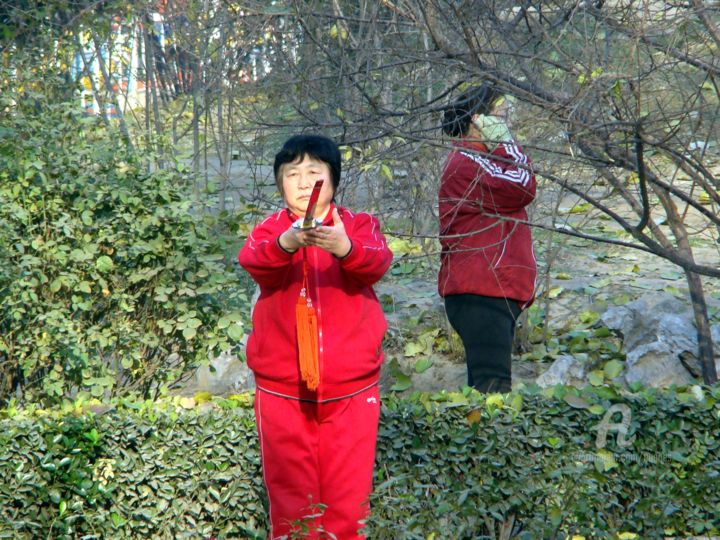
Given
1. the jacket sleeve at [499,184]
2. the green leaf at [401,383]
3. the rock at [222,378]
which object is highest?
the jacket sleeve at [499,184]

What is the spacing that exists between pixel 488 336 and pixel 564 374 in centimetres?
121

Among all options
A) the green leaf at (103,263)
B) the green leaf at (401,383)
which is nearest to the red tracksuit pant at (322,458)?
the green leaf at (103,263)

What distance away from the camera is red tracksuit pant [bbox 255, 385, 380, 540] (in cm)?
343

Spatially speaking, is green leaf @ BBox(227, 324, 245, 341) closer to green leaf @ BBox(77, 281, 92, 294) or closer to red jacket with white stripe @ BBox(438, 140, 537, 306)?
green leaf @ BBox(77, 281, 92, 294)

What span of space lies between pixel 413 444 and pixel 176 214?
1.66 metres

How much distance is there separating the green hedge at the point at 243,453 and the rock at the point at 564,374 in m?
1.46

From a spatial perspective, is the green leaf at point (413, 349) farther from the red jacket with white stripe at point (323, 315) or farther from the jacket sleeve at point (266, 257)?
the jacket sleeve at point (266, 257)

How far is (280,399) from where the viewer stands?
11.4 feet

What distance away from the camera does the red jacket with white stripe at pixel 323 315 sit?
3387mm

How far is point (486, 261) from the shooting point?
4.71 meters

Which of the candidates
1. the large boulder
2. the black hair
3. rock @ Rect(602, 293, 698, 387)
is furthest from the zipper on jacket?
the large boulder

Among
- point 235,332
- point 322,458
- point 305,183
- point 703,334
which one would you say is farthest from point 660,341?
point 305,183

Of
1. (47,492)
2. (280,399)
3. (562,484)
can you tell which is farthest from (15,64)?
(562,484)

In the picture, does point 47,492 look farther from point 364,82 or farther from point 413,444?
point 364,82
